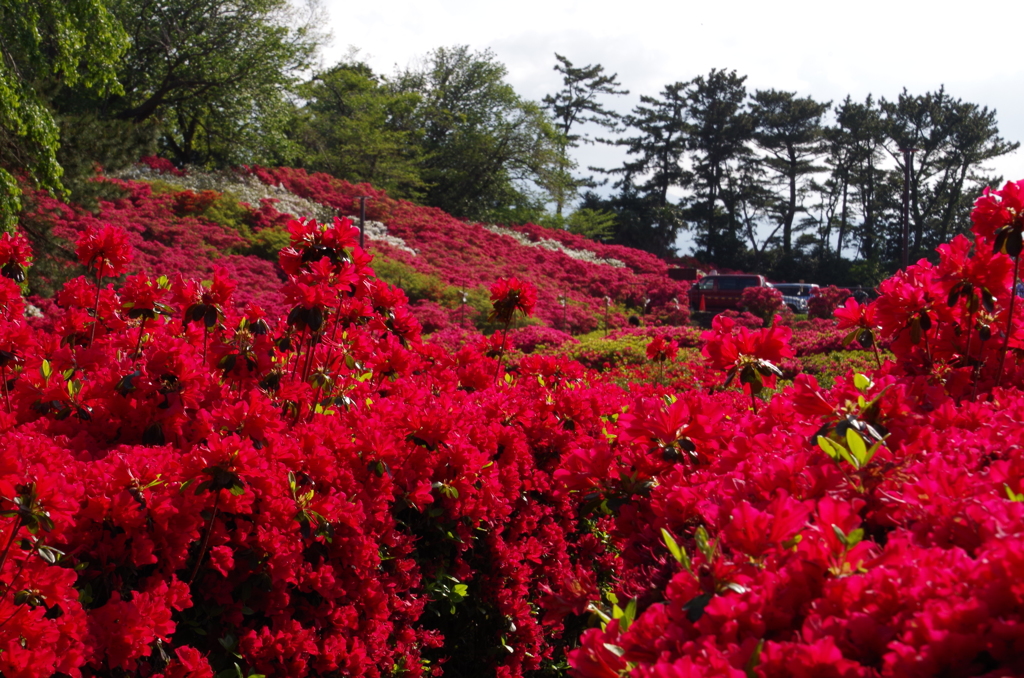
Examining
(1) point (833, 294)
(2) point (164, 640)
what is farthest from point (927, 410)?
(1) point (833, 294)

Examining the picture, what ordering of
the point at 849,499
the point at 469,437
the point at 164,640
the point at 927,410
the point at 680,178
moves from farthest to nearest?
the point at 680,178
the point at 469,437
the point at 927,410
the point at 164,640
the point at 849,499

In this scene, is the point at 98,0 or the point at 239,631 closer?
the point at 239,631

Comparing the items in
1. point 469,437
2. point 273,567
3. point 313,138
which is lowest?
point 273,567

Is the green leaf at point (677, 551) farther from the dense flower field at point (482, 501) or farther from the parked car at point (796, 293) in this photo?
the parked car at point (796, 293)

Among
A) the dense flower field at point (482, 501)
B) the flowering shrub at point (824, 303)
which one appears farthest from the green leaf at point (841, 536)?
the flowering shrub at point (824, 303)

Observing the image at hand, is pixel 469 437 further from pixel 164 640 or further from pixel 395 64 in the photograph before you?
pixel 395 64

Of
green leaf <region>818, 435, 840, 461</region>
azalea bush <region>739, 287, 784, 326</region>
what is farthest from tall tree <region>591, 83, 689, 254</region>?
green leaf <region>818, 435, 840, 461</region>

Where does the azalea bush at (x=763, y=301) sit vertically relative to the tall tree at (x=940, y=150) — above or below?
below

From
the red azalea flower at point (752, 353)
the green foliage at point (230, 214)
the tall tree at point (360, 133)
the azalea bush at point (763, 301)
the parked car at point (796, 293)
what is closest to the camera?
the red azalea flower at point (752, 353)

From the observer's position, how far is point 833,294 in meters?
18.9

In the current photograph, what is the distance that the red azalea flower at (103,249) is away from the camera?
309 cm

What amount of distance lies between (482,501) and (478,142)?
34.7m

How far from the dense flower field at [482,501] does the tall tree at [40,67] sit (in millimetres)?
5196

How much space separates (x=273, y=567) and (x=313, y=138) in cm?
3280
